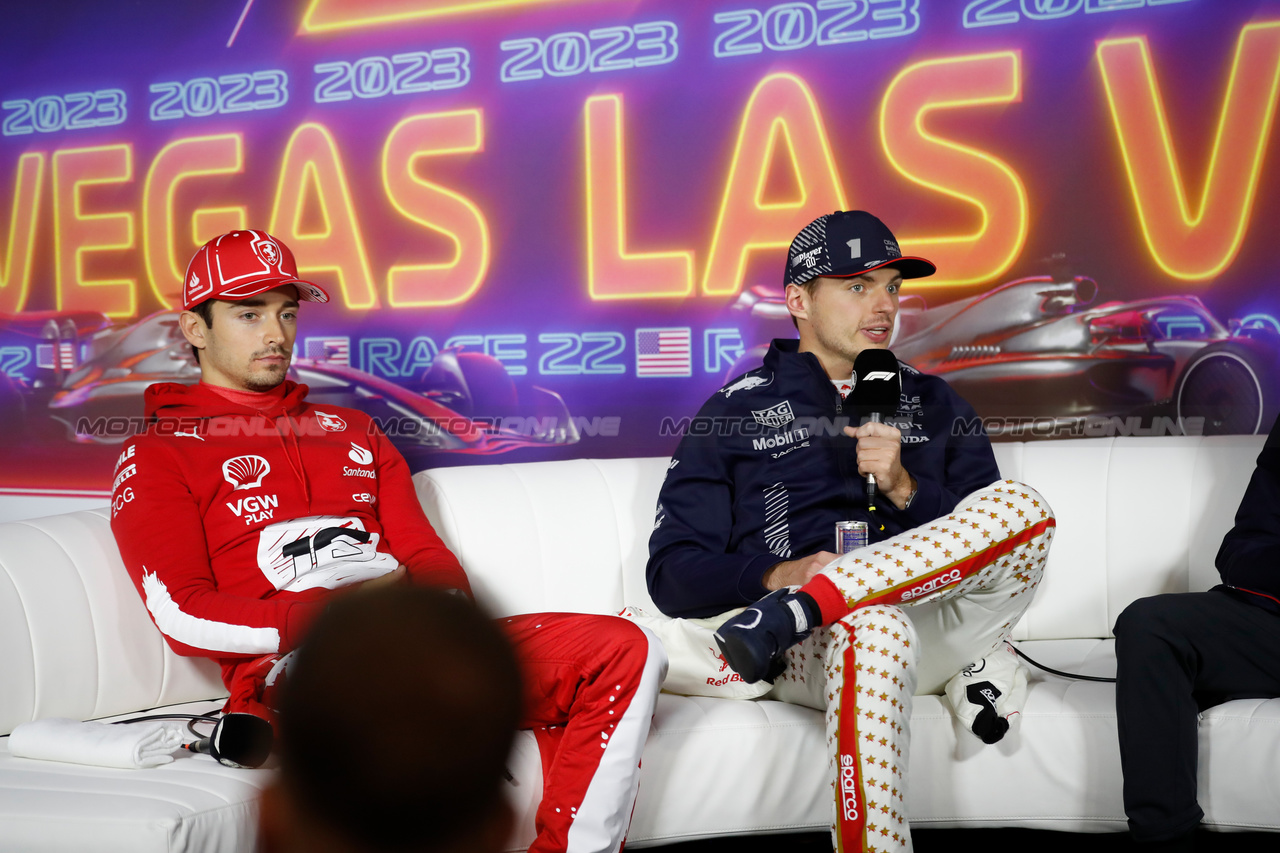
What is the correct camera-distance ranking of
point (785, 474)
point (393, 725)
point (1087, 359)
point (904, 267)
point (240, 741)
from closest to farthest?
point (393, 725) < point (240, 741) < point (785, 474) < point (904, 267) < point (1087, 359)

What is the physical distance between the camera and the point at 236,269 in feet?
6.88

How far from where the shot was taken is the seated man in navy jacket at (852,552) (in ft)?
5.35

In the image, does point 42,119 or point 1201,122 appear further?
point 42,119

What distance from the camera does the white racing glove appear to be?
1834mm

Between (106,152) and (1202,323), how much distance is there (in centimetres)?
378

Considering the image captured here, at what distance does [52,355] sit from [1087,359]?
12.0 ft

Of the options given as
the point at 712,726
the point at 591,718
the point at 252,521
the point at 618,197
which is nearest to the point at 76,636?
the point at 252,521

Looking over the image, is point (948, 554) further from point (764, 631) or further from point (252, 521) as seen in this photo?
point (252, 521)

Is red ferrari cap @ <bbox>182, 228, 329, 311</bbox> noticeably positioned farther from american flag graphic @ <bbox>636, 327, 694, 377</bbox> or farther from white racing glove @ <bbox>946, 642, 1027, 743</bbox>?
white racing glove @ <bbox>946, 642, 1027, 743</bbox>

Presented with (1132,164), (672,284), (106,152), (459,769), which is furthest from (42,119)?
(459,769)

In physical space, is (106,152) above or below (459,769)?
above

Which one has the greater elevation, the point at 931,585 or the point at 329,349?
the point at 329,349

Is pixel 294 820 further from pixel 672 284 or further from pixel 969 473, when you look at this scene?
pixel 672 284

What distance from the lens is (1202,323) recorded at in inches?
116
